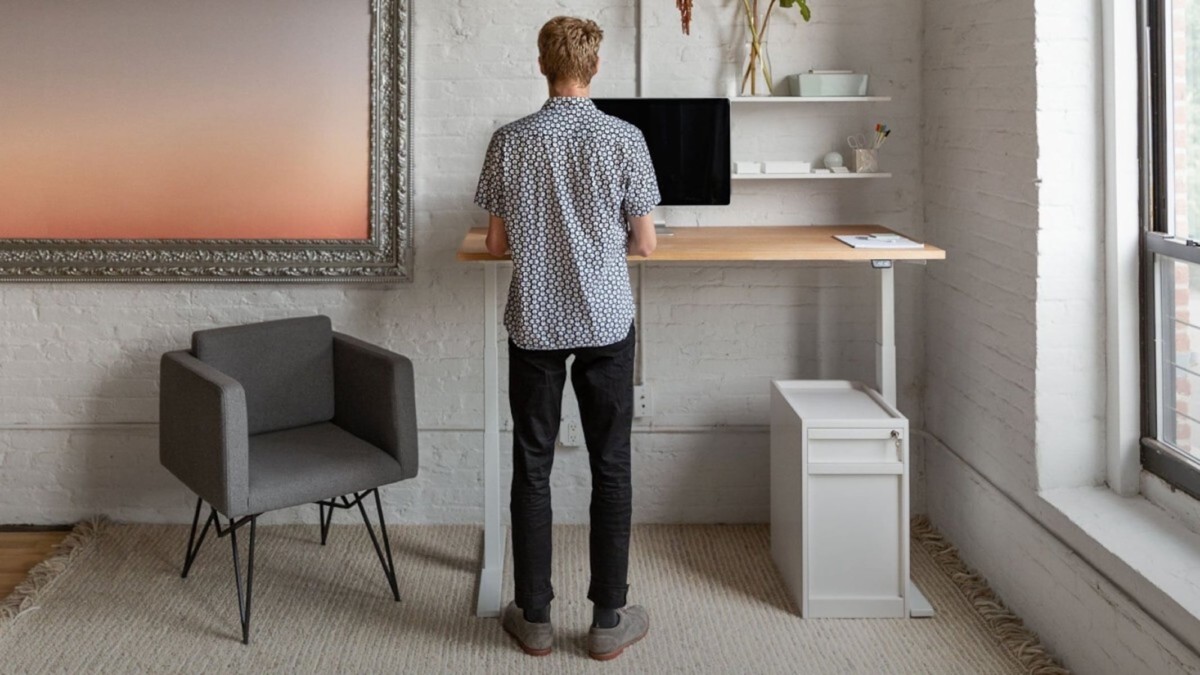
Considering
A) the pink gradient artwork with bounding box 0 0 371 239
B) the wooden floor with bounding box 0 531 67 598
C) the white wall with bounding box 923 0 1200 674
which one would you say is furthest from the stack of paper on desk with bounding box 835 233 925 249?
the wooden floor with bounding box 0 531 67 598

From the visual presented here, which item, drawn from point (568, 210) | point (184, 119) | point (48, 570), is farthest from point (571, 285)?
point (48, 570)

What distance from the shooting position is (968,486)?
3.92m

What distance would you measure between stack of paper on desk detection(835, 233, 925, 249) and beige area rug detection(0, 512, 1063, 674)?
100cm

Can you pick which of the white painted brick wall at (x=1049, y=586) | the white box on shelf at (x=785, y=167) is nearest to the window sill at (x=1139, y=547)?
the white painted brick wall at (x=1049, y=586)

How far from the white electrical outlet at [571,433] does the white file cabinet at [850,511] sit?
3.27ft

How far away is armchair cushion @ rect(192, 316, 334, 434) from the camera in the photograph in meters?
3.81

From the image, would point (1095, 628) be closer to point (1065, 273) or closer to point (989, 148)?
point (1065, 273)

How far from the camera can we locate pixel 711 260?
11.9ft

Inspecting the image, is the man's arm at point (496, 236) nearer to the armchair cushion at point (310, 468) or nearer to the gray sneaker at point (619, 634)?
the armchair cushion at point (310, 468)

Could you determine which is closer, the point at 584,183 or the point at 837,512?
the point at 584,183

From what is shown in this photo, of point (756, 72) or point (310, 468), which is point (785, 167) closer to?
point (756, 72)

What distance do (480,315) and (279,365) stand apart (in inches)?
28.5

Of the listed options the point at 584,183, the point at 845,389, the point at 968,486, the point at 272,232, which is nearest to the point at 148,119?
the point at 272,232

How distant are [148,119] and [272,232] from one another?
0.53 m
